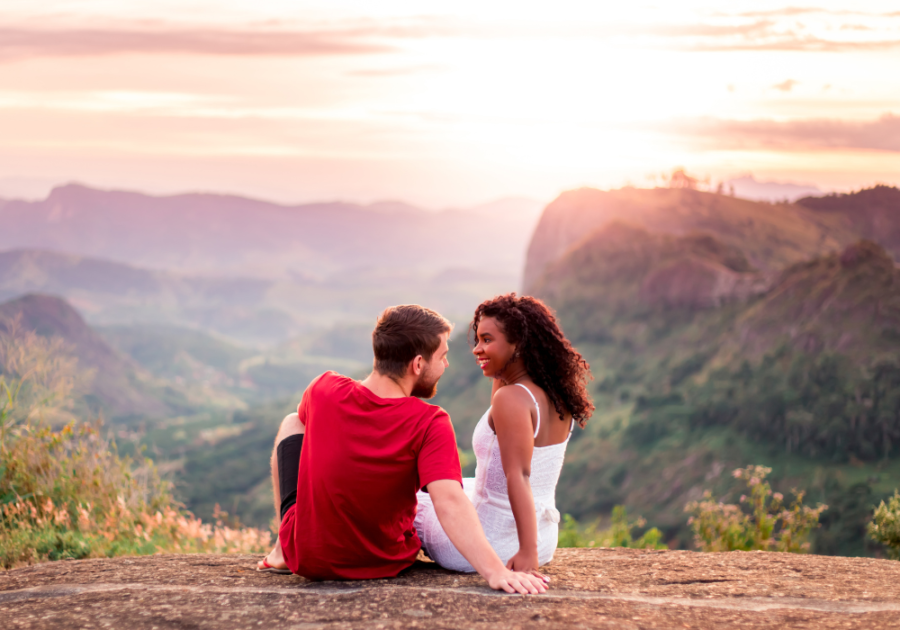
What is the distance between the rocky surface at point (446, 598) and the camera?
10.4 feet

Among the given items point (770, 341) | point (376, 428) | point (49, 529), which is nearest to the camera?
point (376, 428)

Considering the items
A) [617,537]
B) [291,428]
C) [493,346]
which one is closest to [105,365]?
[617,537]

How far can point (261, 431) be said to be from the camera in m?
99.3

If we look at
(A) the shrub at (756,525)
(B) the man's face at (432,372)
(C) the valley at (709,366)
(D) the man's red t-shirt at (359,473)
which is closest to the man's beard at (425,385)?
(B) the man's face at (432,372)

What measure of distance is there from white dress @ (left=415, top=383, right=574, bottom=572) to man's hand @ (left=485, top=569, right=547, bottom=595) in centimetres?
37

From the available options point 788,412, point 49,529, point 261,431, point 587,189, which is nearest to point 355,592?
point 49,529

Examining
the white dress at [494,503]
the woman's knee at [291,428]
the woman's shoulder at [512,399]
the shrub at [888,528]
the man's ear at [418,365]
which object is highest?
the man's ear at [418,365]

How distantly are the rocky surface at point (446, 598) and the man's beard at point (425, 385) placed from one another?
98 centimetres

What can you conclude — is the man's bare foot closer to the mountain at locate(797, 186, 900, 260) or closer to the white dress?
the white dress

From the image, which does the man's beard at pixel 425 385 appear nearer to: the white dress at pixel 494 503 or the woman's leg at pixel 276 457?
the white dress at pixel 494 503

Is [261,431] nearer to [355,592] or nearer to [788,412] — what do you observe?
[788,412]

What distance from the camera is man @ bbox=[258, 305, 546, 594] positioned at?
3.32 metres

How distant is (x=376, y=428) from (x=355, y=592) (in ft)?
2.79

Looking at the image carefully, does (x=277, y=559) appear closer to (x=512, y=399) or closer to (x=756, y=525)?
(x=512, y=399)
